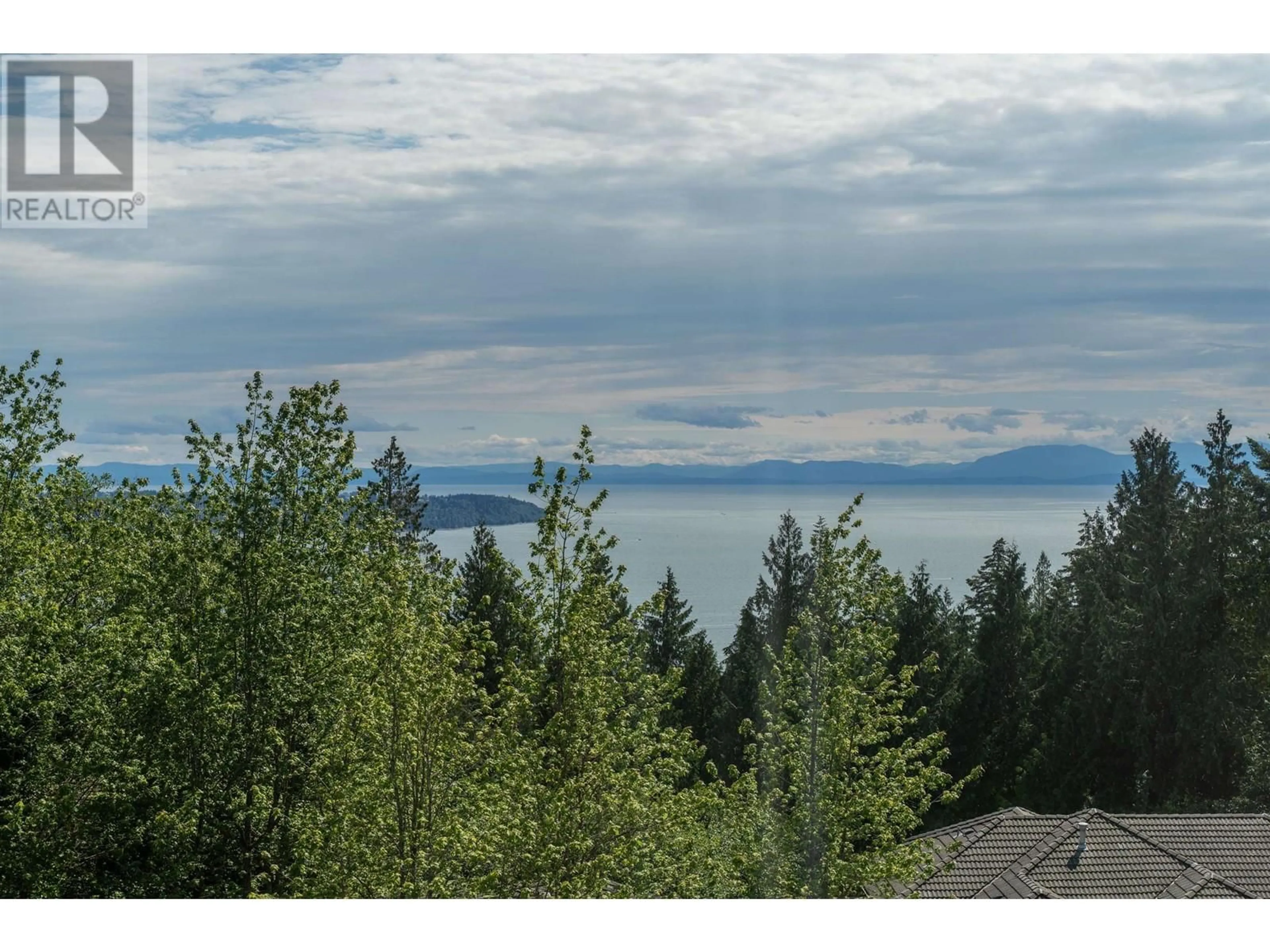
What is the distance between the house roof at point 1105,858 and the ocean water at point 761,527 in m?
2.72

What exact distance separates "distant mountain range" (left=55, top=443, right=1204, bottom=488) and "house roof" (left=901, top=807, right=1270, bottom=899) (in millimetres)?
3903

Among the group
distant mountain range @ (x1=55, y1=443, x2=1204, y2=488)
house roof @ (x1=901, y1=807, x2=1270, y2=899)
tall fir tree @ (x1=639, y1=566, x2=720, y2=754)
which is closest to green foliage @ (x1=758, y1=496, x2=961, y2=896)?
house roof @ (x1=901, y1=807, x2=1270, y2=899)

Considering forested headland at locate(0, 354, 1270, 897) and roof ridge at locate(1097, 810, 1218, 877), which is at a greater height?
forested headland at locate(0, 354, 1270, 897)

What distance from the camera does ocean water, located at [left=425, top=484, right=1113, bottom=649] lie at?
503 inches

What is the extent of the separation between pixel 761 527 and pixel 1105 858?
623 cm

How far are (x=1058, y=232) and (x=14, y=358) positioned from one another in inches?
393

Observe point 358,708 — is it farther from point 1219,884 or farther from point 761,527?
point 761,527

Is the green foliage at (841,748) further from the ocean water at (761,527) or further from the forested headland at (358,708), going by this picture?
the ocean water at (761,527)

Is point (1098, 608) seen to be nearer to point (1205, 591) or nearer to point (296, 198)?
point (1205, 591)

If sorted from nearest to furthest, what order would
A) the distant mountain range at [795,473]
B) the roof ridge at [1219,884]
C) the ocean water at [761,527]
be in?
the roof ridge at [1219,884] < the distant mountain range at [795,473] < the ocean water at [761,527]

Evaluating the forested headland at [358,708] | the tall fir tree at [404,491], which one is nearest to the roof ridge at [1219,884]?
the forested headland at [358,708]

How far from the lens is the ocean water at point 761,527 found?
12.8 metres

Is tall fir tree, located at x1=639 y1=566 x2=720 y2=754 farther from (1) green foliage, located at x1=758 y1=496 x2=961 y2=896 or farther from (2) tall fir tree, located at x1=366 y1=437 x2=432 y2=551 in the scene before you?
(1) green foliage, located at x1=758 y1=496 x2=961 y2=896

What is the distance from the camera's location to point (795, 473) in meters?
13.3
